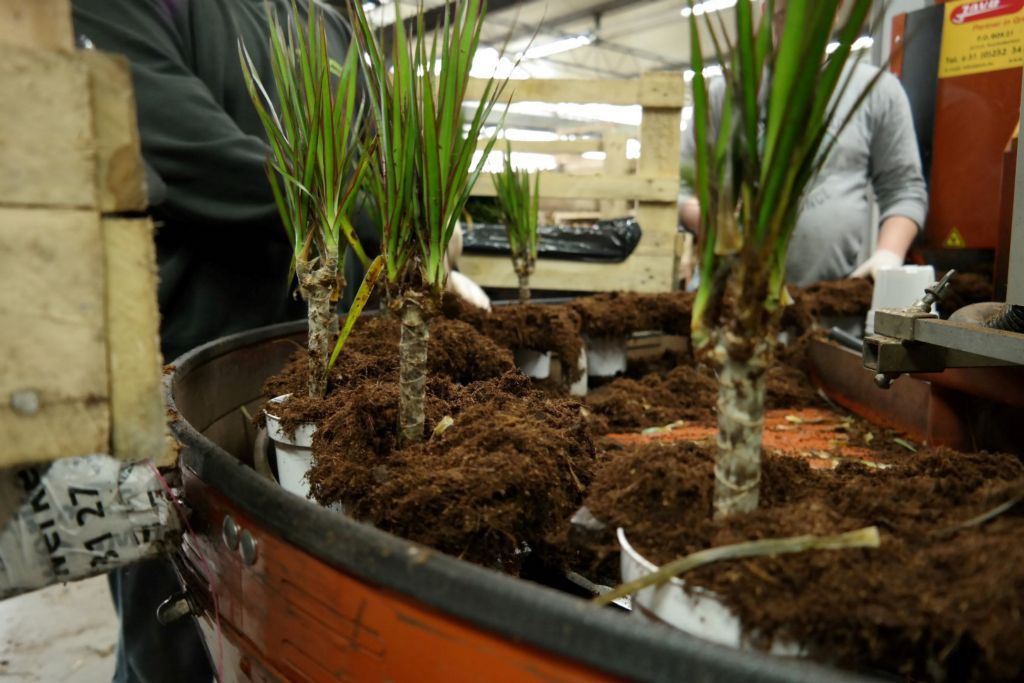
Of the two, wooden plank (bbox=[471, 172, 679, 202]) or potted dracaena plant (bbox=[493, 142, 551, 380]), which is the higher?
wooden plank (bbox=[471, 172, 679, 202])

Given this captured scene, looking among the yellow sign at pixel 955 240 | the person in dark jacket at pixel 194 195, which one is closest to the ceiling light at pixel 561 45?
the yellow sign at pixel 955 240

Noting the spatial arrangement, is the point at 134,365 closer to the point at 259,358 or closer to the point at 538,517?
the point at 538,517

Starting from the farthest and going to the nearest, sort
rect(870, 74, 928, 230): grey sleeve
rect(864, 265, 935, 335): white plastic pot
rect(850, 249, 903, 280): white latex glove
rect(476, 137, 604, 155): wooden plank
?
rect(476, 137, 604, 155): wooden plank < rect(870, 74, 928, 230): grey sleeve < rect(850, 249, 903, 280): white latex glove < rect(864, 265, 935, 335): white plastic pot

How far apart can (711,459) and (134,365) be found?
41 cm

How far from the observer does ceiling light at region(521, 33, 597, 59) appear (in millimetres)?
10094

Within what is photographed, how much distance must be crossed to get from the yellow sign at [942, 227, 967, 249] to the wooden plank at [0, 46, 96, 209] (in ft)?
6.74

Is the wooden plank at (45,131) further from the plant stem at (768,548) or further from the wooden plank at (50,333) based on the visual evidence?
the plant stem at (768,548)

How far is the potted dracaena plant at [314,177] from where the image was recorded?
751 millimetres

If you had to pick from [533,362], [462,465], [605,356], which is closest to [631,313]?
[605,356]

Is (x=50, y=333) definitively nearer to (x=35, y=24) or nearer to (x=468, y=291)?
(x=35, y=24)

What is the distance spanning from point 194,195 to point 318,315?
1.67 ft

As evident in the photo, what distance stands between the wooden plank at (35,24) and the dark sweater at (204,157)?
66 cm

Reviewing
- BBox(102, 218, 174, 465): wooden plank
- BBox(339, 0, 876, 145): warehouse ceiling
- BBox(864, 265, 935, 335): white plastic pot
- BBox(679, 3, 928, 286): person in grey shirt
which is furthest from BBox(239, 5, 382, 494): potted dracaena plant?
BBox(339, 0, 876, 145): warehouse ceiling

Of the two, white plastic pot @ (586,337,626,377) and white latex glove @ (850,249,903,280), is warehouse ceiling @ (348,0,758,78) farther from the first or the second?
white plastic pot @ (586,337,626,377)
